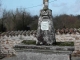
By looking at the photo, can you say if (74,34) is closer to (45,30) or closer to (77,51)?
(77,51)

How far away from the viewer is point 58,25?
2623cm

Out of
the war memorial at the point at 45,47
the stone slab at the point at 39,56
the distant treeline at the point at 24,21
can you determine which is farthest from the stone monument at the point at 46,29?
the distant treeline at the point at 24,21

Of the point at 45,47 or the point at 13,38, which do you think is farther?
the point at 13,38

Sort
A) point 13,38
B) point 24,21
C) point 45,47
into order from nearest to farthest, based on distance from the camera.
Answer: point 45,47 → point 13,38 → point 24,21

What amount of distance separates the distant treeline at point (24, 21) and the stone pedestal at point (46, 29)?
59.1 ft

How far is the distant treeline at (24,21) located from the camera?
2576 cm

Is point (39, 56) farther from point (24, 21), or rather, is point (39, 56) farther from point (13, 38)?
point (24, 21)

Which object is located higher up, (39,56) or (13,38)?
(13,38)

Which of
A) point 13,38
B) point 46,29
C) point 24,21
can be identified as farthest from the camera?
point 24,21

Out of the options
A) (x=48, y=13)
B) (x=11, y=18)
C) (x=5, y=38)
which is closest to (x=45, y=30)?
(x=48, y=13)

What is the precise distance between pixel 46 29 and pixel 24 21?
21674 millimetres

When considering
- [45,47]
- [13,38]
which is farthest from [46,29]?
[13,38]

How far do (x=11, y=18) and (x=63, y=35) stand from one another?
17.7 meters

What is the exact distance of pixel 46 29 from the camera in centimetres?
638
